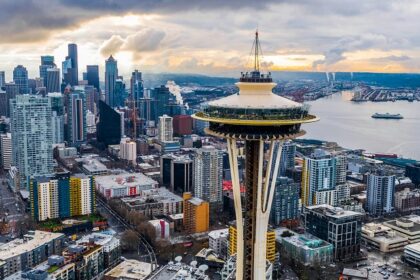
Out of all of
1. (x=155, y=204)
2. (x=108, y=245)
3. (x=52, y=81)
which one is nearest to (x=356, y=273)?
(x=108, y=245)

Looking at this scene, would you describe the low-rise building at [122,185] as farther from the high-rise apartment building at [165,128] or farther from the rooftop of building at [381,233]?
the rooftop of building at [381,233]

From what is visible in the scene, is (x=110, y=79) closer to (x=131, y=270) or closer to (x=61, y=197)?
(x=61, y=197)

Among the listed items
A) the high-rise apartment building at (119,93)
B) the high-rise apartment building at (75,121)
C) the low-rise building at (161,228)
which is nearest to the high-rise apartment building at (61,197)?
the low-rise building at (161,228)

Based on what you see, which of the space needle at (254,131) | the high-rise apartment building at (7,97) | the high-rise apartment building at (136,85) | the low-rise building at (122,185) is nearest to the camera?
the space needle at (254,131)

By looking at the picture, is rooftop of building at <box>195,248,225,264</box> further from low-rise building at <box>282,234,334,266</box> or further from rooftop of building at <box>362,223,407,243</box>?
rooftop of building at <box>362,223,407,243</box>

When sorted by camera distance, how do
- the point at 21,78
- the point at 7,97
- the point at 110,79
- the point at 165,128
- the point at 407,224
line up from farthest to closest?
1. the point at 110,79
2. the point at 21,78
3. the point at 7,97
4. the point at 165,128
5. the point at 407,224

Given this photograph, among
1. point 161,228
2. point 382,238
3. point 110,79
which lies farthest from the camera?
point 110,79
